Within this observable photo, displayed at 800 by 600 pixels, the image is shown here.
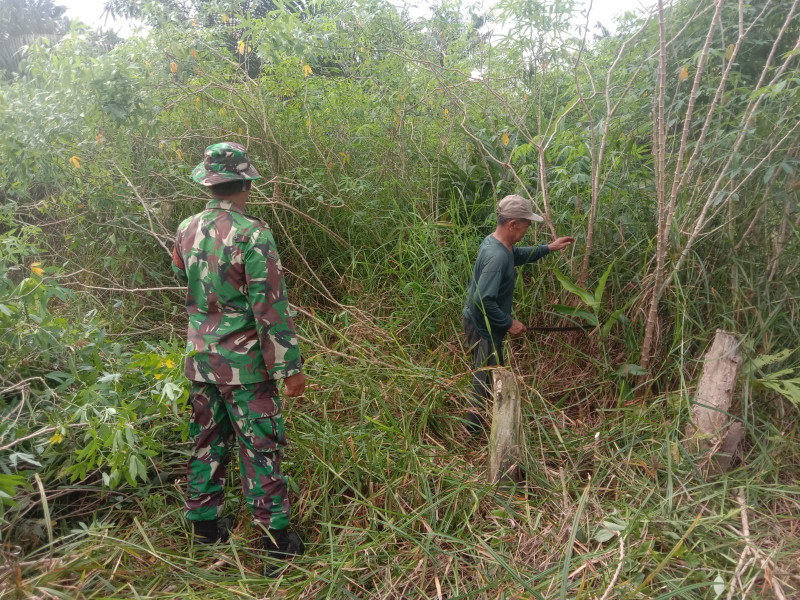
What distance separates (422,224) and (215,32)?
2.79m

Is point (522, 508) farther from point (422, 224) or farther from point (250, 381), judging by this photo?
point (422, 224)

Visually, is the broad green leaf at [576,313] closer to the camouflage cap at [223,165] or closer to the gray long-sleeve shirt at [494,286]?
the gray long-sleeve shirt at [494,286]

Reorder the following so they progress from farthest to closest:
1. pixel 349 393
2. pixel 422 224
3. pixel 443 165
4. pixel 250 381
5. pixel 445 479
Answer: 1. pixel 443 165
2. pixel 422 224
3. pixel 349 393
4. pixel 445 479
5. pixel 250 381

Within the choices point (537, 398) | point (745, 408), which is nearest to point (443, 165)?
point (537, 398)

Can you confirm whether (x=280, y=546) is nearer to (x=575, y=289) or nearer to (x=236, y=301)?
(x=236, y=301)

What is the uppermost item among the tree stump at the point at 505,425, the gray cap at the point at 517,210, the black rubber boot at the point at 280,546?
the gray cap at the point at 517,210

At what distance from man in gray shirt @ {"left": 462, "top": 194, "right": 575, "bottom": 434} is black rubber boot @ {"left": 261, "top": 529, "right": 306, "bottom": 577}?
1.13 metres

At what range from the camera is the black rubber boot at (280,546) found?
2.29 m

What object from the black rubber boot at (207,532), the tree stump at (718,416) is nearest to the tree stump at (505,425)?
the tree stump at (718,416)

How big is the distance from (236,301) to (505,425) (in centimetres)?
136

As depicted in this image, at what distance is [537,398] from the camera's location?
3.26m

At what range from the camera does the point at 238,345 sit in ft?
7.45

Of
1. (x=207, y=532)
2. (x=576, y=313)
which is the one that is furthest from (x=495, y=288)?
(x=207, y=532)

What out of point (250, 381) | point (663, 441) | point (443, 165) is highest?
point (443, 165)
